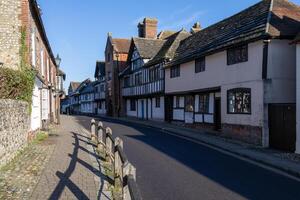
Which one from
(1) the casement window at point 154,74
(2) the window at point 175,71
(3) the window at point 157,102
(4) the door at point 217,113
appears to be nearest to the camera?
(4) the door at point 217,113

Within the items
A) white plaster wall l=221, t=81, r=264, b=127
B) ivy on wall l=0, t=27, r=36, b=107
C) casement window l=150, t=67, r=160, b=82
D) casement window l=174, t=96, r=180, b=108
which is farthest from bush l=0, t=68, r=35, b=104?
casement window l=150, t=67, r=160, b=82

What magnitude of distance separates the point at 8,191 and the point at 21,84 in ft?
23.1

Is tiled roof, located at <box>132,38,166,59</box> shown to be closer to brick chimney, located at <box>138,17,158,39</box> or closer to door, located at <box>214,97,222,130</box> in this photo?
brick chimney, located at <box>138,17,158,39</box>

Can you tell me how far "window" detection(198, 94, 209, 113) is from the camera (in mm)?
25781

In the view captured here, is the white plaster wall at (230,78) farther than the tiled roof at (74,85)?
No

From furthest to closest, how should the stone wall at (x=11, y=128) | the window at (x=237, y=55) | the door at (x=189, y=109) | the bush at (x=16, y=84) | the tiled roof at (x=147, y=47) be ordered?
the tiled roof at (x=147, y=47) → the door at (x=189, y=109) → the window at (x=237, y=55) → the bush at (x=16, y=84) → the stone wall at (x=11, y=128)

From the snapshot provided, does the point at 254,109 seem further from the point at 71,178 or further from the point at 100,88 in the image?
the point at 100,88

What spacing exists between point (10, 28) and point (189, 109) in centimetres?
1636

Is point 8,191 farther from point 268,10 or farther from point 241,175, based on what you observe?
point 268,10

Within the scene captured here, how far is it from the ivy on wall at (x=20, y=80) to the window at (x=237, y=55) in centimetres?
1079

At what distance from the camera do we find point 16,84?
13391 millimetres

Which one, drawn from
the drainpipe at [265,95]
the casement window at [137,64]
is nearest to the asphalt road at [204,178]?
the drainpipe at [265,95]

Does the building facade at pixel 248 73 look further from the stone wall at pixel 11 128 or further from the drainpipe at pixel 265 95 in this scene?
the stone wall at pixel 11 128

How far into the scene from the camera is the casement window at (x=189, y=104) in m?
28.5
